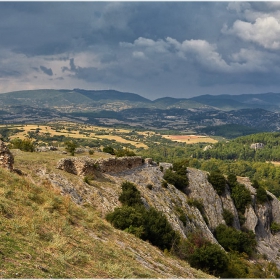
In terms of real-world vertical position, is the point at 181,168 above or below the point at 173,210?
above

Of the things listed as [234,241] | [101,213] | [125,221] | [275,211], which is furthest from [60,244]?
[275,211]

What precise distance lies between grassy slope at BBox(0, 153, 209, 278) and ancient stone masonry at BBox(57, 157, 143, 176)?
11163 millimetres

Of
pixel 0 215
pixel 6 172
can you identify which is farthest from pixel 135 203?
pixel 0 215

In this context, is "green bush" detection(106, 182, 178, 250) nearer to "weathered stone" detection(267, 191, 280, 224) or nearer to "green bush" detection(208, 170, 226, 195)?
"green bush" detection(208, 170, 226, 195)

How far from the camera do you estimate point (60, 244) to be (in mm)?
13180

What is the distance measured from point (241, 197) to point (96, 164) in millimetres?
34373

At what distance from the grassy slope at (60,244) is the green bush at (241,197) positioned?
4046cm

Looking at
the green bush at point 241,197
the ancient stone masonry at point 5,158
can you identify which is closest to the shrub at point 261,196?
the green bush at point 241,197

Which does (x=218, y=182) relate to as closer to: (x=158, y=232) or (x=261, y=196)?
(x=261, y=196)

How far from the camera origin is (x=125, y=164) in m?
43.7

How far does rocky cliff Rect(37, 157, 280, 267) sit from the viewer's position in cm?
2908

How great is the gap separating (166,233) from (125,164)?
65.1 ft

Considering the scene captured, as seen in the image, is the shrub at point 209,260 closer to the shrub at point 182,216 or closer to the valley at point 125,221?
the valley at point 125,221

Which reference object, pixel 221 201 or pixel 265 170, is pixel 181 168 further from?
pixel 265 170
